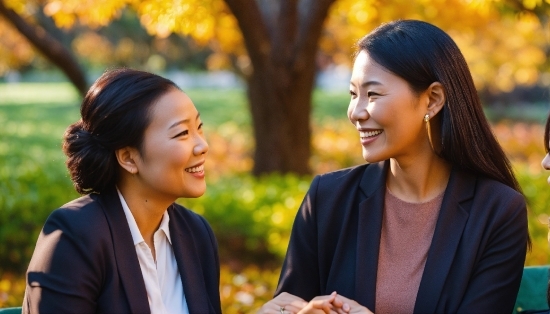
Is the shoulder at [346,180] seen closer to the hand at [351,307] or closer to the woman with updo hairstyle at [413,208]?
the woman with updo hairstyle at [413,208]

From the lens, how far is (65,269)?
228 cm

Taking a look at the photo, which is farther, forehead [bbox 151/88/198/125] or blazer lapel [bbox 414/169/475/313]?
blazer lapel [bbox 414/169/475/313]

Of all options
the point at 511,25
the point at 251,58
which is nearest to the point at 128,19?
the point at 511,25

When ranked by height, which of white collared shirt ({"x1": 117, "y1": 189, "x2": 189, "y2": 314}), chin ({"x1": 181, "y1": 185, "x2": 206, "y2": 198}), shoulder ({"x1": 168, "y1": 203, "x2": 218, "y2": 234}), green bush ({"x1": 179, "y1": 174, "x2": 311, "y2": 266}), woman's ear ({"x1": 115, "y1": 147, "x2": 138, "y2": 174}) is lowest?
green bush ({"x1": 179, "y1": 174, "x2": 311, "y2": 266})

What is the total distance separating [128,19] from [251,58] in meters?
19.2

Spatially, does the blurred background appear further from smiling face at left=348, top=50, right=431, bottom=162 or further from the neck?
the neck

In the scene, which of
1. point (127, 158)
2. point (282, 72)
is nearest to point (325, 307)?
point (127, 158)

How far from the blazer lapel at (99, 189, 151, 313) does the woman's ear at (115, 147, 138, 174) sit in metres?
0.13

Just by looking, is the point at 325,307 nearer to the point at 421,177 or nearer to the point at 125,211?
the point at 421,177

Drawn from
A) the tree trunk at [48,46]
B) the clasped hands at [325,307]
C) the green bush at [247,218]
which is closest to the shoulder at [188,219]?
the clasped hands at [325,307]

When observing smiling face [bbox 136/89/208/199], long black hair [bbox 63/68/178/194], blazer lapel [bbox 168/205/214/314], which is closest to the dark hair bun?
long black hair [bbox 63/68/178/194]

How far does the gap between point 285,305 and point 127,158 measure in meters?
0.79

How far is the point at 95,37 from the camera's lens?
2573cm

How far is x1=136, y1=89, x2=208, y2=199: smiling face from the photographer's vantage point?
246 cm
